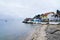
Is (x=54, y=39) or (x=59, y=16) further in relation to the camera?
(x=59, y=16)

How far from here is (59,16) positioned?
6569 cm

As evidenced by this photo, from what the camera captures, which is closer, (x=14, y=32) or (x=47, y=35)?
(x=47, y=35)

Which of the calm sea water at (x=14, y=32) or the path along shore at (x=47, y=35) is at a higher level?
the path along shore at (x=47, y=35)

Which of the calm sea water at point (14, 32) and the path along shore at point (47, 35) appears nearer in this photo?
the path along shore at point (47, 35)

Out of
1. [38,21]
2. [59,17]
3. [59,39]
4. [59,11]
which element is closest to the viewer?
[59,39]

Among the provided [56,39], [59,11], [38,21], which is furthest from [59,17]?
[56,39]

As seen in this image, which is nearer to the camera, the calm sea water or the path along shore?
the path along shore

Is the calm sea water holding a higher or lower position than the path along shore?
lower

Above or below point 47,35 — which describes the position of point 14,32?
below

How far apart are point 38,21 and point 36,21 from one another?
4509 mm

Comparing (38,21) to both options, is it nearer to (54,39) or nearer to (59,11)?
(59,11)

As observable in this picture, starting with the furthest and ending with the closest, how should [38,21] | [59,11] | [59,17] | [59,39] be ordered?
[38,21]
[59,11]
[59,17]
[59,39]

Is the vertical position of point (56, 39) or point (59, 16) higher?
point (59, 16)

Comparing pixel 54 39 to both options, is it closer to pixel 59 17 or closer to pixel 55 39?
pixel 55 39
